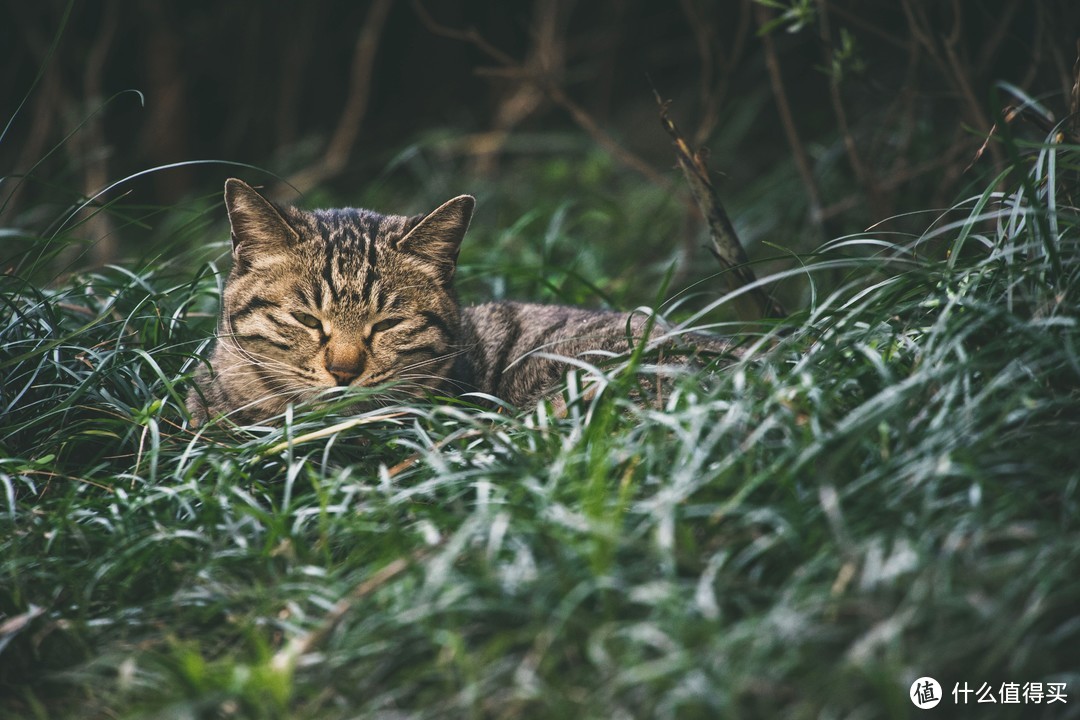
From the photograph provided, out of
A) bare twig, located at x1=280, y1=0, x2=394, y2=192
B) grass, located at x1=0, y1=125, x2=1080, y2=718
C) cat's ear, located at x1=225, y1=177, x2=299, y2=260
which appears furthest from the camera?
bare twig, located at x1=280, y1=0, x2=394, y2=192

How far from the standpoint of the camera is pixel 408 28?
777cm

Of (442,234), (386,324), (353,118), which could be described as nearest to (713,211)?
(442,234)

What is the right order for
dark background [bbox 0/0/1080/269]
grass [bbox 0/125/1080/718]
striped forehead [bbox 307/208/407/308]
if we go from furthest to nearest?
dark background [bbox 0/0/1080/269]
striped forehead [bbox 307/208/407/308]
grass [bbox 0/125/1080/718]

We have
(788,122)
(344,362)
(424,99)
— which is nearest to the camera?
(344,362)

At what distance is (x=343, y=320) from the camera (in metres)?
3.02

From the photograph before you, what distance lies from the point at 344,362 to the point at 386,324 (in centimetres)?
22

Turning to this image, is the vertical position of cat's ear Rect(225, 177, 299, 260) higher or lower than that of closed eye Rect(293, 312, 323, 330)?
higher

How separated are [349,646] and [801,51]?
590 cm

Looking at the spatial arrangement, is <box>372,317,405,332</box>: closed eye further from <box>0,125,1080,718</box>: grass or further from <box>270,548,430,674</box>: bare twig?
<box>270,548,430,674</box>: bare twig

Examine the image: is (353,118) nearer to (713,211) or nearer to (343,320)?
(343,320)

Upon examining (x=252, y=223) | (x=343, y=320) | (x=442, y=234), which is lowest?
(x=343, y=320)

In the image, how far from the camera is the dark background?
530cm

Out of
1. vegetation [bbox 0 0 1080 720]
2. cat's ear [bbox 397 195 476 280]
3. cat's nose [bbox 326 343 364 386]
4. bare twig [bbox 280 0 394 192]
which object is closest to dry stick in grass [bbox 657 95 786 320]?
vegetation [bbox 0 0 1080 720]

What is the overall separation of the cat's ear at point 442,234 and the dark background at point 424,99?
6.70 feet
